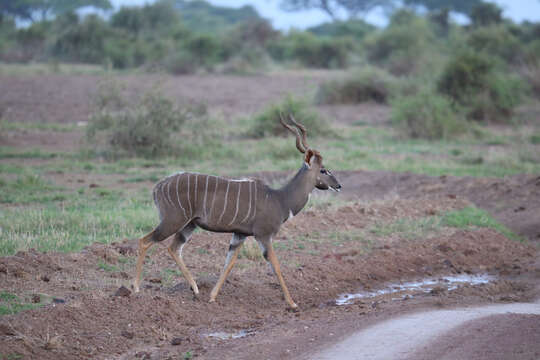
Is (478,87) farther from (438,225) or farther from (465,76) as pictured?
(438,225)

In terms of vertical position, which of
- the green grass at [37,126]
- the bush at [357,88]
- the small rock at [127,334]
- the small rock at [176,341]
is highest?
the bush at [357,88]

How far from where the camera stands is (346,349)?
5.49 m

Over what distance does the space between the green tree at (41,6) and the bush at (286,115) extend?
4496 centimetres

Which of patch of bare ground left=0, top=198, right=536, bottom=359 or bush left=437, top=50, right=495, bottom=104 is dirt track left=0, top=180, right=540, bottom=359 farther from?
bush left=437, top=50, right=495, bottom=104

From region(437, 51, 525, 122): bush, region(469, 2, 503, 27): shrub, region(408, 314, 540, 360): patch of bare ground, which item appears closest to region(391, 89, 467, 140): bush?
region(437, 51, 525, 122): bush

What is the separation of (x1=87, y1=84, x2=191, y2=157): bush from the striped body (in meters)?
9.03

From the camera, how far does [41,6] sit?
202 feet

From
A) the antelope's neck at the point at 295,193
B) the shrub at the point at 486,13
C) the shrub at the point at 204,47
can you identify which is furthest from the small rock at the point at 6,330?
the shrub at the point at 486,13

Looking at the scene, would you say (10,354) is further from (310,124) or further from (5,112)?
(5,112)

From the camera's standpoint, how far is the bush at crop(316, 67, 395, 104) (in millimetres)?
25922

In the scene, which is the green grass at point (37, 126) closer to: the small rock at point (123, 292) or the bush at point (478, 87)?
the bush at point (478, 87)

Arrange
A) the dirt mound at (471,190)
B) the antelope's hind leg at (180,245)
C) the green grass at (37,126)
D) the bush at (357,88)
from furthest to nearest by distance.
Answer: the bush at (357,88) → the green grass at (37,126) → the dirt mound at (471,190) → the antelope's hind leg at (180,245)

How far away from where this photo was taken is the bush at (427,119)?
18.9 metres

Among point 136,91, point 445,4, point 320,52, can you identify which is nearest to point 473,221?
point 136,91
